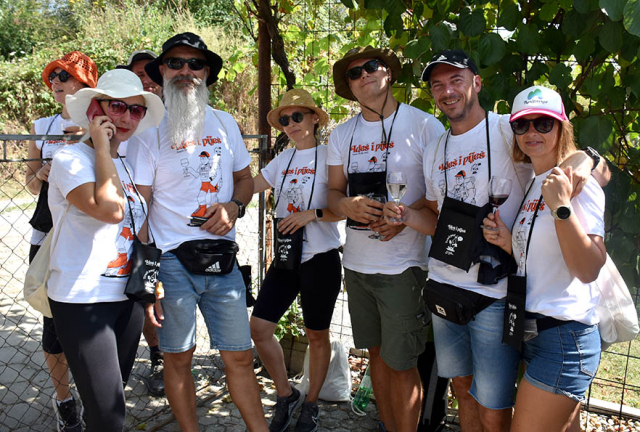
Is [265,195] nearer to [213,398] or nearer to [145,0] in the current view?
[213,398]

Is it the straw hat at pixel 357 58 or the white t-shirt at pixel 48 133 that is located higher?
the straw hat at pixel 357 58

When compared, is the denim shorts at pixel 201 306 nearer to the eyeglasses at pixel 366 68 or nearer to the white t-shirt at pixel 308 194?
the white t-shirt at pixel 308 194

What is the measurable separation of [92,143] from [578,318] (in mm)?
2181

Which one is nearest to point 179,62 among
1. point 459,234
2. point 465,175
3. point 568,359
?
point 465,175

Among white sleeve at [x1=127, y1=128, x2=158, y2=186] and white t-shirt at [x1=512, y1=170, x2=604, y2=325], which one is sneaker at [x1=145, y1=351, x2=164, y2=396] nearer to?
white sleeve at [x1=127, y1=128, x2=158, y2=186]

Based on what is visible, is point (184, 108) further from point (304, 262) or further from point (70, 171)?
point (304, 262)

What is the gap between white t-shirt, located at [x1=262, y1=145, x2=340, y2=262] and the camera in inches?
126

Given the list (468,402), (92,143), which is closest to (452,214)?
(468,402)

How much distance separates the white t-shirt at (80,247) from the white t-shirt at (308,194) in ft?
3.91

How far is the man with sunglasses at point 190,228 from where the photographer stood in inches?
107

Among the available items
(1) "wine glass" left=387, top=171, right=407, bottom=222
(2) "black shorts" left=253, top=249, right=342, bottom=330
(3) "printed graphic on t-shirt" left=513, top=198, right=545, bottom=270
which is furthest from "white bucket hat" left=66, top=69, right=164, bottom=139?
(3) "printed graphic on t-shirt" left=513, top=198, right=545, bottom=270

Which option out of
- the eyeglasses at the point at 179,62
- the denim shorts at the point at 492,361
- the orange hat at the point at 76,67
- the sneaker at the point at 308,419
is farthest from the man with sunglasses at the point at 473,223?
the orange hat at the point at 76,67

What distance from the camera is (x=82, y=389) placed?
218cm

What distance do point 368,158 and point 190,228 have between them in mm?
1058
